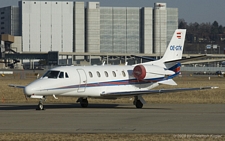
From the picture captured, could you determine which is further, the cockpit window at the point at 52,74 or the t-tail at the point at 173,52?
the t-tail at the point at 173,52

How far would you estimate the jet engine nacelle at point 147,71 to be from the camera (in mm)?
31197

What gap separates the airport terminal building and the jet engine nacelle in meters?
119

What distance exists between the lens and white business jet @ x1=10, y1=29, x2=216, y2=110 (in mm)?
27734

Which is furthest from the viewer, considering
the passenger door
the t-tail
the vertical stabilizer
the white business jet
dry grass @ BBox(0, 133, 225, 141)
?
the vertical stabilizer

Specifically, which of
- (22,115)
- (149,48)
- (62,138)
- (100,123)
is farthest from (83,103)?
(149,48)

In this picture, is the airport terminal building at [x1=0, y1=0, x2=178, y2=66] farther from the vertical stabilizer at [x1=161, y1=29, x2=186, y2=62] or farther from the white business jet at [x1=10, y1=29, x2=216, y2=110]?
the white business jet at [x1=10, y1=29, x2=216, y2=110]

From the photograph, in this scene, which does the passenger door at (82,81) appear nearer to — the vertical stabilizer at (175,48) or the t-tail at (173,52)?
the t-tail at (173,52)

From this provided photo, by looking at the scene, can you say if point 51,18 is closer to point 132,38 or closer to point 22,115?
point 132,38

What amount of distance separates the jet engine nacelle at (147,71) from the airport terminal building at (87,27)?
392 feet

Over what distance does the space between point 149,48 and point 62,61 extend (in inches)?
1108

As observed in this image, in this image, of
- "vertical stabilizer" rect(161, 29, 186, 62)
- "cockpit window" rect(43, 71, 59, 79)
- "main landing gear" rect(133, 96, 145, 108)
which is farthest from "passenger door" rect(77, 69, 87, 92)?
"vertical stabilizer" rect(161, 29, 186, 62)

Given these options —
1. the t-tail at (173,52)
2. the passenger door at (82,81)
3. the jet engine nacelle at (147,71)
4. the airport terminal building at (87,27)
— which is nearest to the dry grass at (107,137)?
the passenger door at (82,81)

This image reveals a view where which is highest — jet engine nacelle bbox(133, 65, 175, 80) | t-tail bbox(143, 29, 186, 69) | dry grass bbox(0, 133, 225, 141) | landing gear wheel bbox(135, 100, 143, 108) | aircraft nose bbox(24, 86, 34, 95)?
t-tail bbox(143, 29, 186, 69)

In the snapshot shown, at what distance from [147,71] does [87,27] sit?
131065mm
